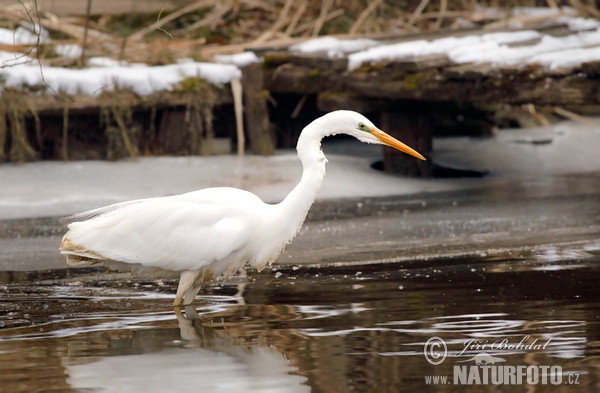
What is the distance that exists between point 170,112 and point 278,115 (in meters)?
1.49

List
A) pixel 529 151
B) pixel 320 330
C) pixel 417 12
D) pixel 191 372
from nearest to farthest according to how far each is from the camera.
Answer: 1. pixel 191 372
2. pixel 320 330
3. pixel 529 151
4. pixel 417 12

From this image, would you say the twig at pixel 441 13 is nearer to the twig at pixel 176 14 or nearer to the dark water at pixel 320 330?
the twig at pixel 176 14

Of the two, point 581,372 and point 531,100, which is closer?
point 581,372

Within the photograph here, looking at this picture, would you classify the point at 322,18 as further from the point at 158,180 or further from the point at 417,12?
the point at 158,180

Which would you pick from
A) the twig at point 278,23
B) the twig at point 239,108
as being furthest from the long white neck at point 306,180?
the twig at point 278,23

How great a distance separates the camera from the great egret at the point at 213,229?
21.8ft

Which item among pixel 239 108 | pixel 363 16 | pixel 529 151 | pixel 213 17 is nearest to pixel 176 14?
pixel 213 17

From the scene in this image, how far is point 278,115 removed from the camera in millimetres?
13281

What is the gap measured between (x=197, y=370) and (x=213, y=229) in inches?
65.5

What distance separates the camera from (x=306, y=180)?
6633mm

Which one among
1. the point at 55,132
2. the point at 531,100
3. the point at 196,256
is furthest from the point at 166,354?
the point at 55,132

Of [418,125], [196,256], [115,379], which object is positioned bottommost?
[115,379]

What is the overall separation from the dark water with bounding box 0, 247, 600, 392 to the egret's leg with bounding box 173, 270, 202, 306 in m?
0.09

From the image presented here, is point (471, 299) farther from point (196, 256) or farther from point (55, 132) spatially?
point (55, 132)
